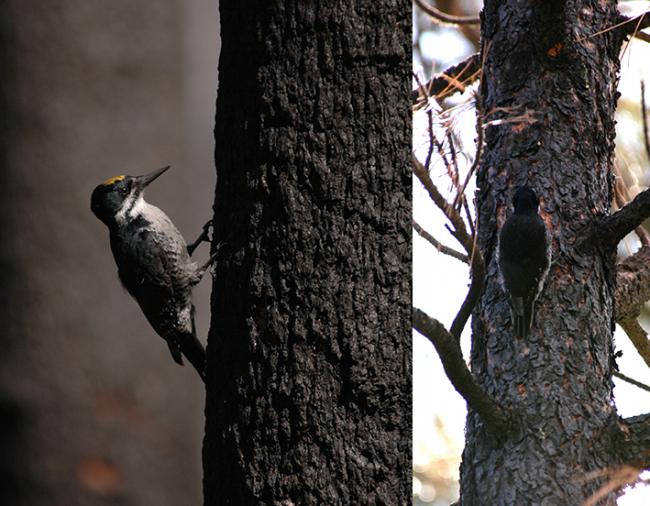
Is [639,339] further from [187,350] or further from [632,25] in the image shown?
[187,350]

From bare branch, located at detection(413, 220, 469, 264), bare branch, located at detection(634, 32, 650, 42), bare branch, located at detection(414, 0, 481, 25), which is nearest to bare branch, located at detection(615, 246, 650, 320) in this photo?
bare branch, located at detection(413, 220, 469, 264)

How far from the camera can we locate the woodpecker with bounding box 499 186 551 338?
10.9 feet

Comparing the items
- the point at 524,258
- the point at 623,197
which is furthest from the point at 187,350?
the point at 623,197

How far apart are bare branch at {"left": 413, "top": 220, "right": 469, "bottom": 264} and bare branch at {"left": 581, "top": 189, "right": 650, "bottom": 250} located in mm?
495

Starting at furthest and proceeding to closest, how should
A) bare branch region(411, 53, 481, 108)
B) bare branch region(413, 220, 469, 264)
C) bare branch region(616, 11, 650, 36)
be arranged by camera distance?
1. bare branch region(411, 53, 481, 108)
2. bare branch region(616, 11, 650, 36)
3. bare branch region(413, 220, 469, 264)

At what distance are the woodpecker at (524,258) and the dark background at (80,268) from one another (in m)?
2.92

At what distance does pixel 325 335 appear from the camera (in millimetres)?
1857

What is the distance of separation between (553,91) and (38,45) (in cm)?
348

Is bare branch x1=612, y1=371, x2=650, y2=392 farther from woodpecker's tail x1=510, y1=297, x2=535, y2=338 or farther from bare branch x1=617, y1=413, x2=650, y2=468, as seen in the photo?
woodpecker's tail x1=510, y1=297, x2=535, y2=338

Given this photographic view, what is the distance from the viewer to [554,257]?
3521 millimetres

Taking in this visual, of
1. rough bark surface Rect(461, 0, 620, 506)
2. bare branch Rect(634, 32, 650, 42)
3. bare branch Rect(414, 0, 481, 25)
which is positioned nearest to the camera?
rough bark surface Rect(461, 0, 620, 506)

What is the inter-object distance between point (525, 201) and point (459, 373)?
816mm

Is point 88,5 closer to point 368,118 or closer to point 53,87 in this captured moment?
point 53,87

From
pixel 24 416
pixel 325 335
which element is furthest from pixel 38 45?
pixel 325 335
